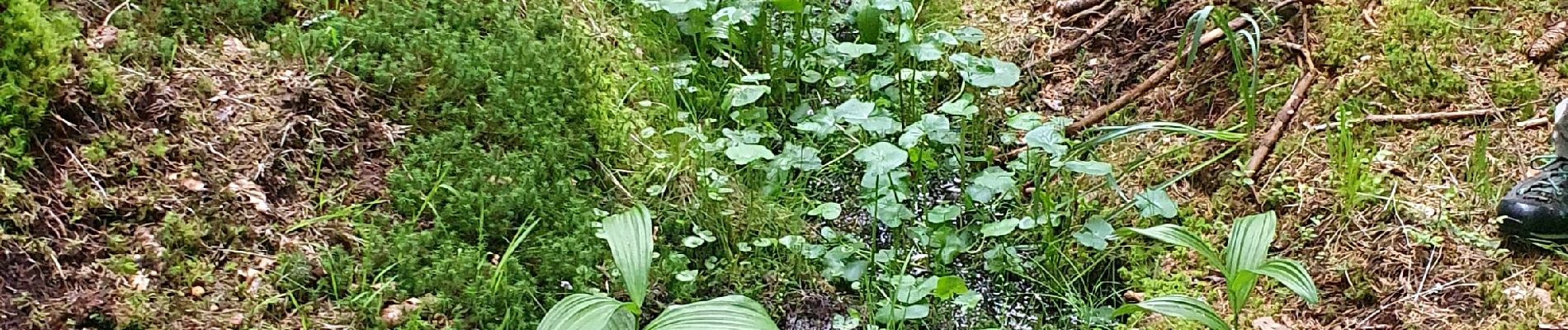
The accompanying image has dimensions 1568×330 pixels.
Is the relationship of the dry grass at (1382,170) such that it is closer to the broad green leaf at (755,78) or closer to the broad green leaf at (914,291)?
the broad green leaf at (914,291)

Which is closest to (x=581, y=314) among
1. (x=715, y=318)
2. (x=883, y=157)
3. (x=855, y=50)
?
(x=715, y=318)

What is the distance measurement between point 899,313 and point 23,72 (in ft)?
5.26

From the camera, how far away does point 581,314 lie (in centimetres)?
168

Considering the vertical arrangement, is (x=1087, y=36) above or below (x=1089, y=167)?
below

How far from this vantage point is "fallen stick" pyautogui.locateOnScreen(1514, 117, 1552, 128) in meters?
2.44

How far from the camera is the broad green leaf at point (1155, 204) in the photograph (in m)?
2.19

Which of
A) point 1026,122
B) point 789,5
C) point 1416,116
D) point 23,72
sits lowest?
point 1416,116

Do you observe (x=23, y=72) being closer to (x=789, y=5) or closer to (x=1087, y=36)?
(x=789, y=5)

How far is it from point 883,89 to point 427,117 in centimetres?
116

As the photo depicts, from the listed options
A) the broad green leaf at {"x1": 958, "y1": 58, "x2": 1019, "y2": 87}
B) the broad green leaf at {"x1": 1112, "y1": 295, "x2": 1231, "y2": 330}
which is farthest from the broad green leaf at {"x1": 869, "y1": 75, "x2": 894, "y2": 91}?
the broad green leaf at {"x1": 1112, "y1": 295, "x2": 1231, "y2": 330}

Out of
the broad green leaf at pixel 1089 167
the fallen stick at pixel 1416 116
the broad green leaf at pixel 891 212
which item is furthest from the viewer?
the fallen stick at pixel 1416 116

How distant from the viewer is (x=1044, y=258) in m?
2.36

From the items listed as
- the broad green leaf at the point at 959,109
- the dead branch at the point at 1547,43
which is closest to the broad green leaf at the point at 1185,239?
the broad green leaf at the point at 959,109

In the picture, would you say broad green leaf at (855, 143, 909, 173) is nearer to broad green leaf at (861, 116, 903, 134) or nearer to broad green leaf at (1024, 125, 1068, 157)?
broad green leaf at (861, 116, 903, 134)
